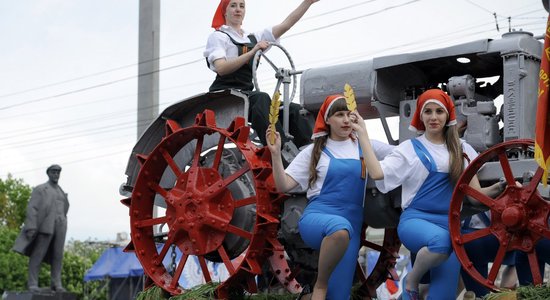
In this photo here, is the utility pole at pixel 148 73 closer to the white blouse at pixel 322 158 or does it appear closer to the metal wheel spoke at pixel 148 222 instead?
the metal wheel spoke at pixel 148 222

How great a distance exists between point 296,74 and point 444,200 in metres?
1.89

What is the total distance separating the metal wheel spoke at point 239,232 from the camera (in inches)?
275

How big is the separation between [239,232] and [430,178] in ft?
4.79

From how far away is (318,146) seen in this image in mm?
6773

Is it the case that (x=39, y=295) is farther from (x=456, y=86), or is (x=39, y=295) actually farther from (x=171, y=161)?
(x=456, y=86)

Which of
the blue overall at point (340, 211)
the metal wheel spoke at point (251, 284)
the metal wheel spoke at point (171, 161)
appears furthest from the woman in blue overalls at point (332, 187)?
the metal wheel spoke at point (171, 161)

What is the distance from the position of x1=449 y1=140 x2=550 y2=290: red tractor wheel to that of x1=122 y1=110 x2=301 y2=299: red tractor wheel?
1315mm

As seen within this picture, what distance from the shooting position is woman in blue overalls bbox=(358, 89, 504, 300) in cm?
622

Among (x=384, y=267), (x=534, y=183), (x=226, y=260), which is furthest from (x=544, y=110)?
(x=384, y=267)

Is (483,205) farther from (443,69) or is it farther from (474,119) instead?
(443,69)

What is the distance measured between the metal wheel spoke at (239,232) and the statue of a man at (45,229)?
6.73m

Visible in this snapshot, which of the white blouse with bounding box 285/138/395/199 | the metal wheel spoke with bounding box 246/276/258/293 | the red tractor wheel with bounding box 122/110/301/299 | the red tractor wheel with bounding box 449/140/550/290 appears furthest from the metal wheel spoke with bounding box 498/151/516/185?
the metal wheel spoke with bounding box 246/276/258/293

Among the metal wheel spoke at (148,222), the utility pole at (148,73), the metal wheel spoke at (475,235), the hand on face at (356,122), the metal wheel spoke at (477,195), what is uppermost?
the utility pole at (148,73)

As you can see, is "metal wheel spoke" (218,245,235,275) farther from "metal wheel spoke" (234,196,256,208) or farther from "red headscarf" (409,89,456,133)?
"red headscarf" (409,89,456,133)
